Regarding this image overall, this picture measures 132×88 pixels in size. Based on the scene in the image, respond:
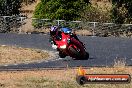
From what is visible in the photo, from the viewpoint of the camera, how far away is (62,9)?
143 ft

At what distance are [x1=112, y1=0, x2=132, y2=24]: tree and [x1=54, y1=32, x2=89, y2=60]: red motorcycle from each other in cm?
2003

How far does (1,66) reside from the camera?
21562mm

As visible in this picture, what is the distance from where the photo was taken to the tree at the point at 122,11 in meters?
43.3

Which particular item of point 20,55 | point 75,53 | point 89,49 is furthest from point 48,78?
point 89,49

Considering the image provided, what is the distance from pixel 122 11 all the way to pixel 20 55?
20182 mm

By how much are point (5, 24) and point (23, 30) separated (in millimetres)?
1647

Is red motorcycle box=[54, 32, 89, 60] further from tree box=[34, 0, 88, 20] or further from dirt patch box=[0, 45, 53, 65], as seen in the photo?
tree box=[34, 0, 88, 20]

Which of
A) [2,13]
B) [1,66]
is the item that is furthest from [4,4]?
[1,66]

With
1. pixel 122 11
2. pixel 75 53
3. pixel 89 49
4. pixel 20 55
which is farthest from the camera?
pixel 122 11

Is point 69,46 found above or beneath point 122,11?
above

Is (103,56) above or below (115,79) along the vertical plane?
below

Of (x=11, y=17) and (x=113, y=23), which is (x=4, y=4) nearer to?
(x=11, y=17)

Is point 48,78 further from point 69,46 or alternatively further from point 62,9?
point 62,9

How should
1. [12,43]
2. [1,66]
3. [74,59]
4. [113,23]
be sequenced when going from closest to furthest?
[1,66]
[74,59]
[12,43]
[113,23]
